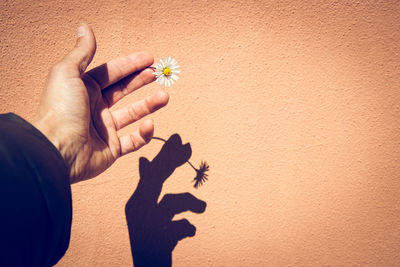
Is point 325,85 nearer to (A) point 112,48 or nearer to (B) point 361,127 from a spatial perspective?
(B) point 361,127

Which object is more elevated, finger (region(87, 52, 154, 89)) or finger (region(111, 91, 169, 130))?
finger (region(87, 52, 154, 89))

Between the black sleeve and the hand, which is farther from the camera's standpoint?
the hand

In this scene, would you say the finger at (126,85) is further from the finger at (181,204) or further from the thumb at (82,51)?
the finger at (181,204)

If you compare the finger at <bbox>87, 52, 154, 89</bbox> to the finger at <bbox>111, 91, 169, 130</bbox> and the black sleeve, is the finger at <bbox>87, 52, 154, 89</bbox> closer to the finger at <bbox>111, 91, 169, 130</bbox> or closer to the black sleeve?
the finger at <bbox>111, 91, 169, 130</bbox>

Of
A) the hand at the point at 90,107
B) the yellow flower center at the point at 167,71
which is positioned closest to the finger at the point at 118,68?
the hand at the point at 90,107

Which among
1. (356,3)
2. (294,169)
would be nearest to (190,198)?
(294,169)

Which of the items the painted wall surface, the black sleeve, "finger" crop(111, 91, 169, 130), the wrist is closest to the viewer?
the black sleeve

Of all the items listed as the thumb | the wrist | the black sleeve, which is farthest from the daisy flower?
the black sleeve

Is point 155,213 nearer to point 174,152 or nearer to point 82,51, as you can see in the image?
point 174,152
